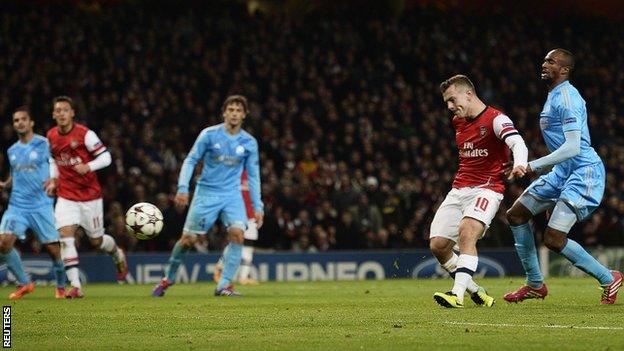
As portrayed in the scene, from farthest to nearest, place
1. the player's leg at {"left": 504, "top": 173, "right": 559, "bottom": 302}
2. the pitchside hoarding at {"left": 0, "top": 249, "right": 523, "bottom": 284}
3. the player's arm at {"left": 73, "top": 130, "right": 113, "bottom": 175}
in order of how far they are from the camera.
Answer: the pitchside hoarding at {"left": 0, "top": 249, "right": 523, "bottom": 284} → the player's arm at {"left": 73, "top": 130, "right": 113, "bottom": 175} → the player's leg at {"left": 504, "top": 173, "right": 559, "bottom": 302}

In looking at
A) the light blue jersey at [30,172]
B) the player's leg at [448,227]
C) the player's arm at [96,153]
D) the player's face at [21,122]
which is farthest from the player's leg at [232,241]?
the player's leg at [448,227]

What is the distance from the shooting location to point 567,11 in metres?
36.1

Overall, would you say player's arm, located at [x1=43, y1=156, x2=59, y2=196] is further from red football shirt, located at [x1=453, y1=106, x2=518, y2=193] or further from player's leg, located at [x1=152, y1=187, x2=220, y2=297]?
red football shirt, located at [x1=453, y1=106, x2=518, y2=193]

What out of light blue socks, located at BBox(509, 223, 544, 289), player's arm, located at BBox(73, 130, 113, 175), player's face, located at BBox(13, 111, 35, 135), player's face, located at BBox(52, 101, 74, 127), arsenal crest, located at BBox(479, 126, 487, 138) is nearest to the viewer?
arsenal crest, located at BBox(479, 126, 487, 138)

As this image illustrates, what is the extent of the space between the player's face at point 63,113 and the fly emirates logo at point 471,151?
5.81 metres

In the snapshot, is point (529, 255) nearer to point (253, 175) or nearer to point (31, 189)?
point (253, 175)

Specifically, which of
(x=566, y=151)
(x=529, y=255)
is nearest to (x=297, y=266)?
(x=529, y=255)

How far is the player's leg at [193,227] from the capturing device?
14.4 metres

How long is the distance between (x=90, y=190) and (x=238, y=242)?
7.00ft

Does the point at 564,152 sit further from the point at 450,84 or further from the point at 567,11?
the point at 567,11

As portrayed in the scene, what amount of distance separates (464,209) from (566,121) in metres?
1.31

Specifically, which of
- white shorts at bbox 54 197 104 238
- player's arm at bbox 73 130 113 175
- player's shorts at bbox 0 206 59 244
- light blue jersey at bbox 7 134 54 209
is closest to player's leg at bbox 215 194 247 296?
player's arm at bbox 73 130 113 175

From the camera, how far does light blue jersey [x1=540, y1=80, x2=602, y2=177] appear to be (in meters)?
11.0

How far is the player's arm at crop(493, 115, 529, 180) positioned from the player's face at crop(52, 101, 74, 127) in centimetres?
618
